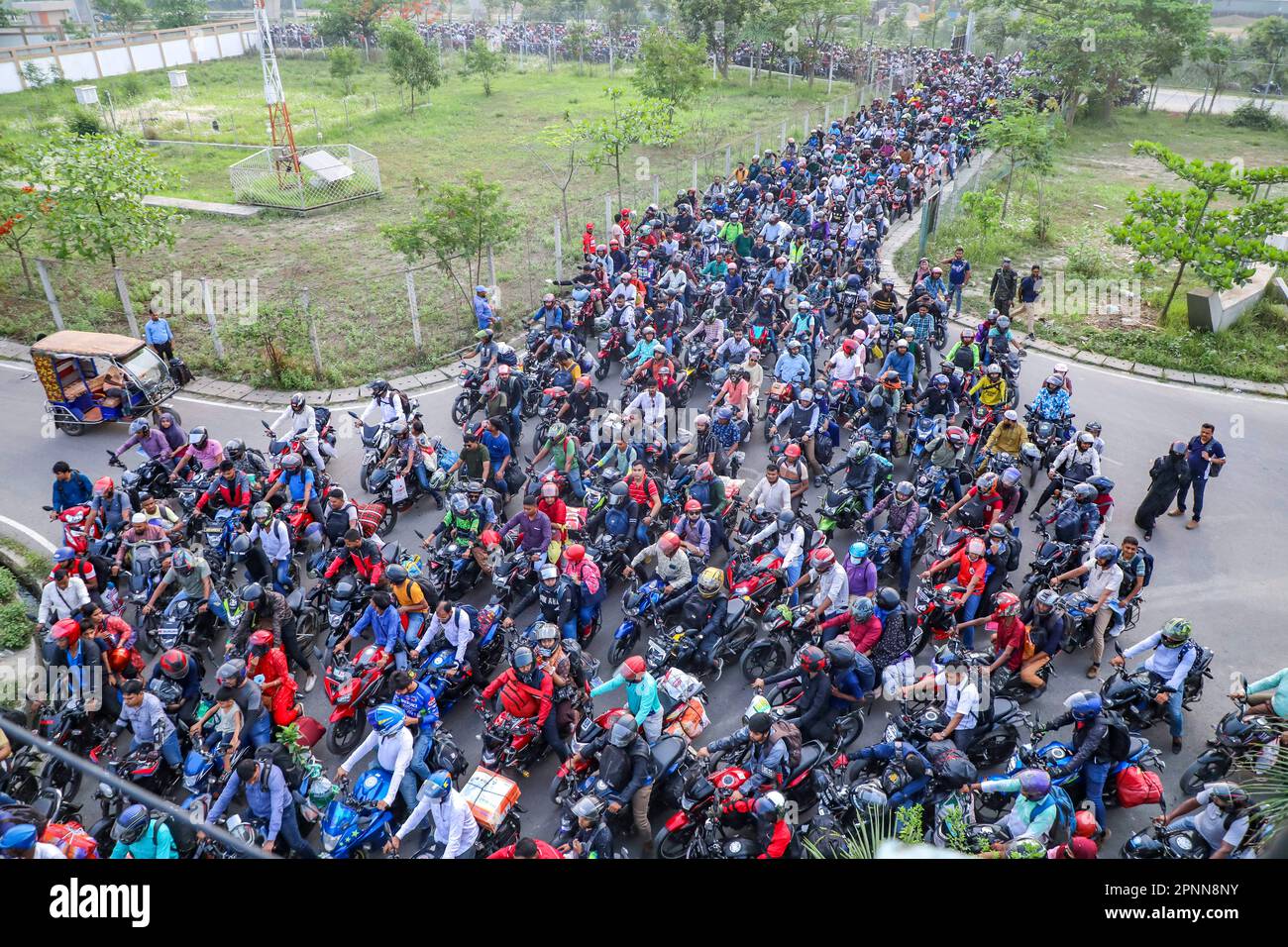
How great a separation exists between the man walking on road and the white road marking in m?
16.5

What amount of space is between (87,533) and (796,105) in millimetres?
40888

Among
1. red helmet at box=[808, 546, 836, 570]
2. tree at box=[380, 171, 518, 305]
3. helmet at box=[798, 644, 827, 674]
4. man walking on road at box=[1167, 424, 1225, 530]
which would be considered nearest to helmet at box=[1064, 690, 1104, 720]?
helmet at box=[798, 644, 827, 674]

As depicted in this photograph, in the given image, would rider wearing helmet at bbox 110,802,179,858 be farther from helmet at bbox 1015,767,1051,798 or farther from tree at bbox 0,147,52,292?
tree at bbox 0,147,52,292

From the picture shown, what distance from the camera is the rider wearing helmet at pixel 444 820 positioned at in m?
7.35

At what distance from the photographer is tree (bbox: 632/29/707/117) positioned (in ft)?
108

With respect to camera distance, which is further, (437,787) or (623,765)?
(623,765)

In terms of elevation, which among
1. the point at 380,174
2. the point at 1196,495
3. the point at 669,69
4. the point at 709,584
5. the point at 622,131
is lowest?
the point at 1196,495

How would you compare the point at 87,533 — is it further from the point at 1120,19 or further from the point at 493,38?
the point at 493,38

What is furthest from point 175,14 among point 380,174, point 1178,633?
point 1178,633

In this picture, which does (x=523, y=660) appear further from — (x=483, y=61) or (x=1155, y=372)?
(x=483, y=61)

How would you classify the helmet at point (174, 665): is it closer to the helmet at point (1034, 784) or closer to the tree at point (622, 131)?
the helmet at point (1034, 784)

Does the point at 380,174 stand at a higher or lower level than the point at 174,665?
higher

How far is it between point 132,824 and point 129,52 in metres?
55.8

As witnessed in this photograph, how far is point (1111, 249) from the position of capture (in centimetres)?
2506
